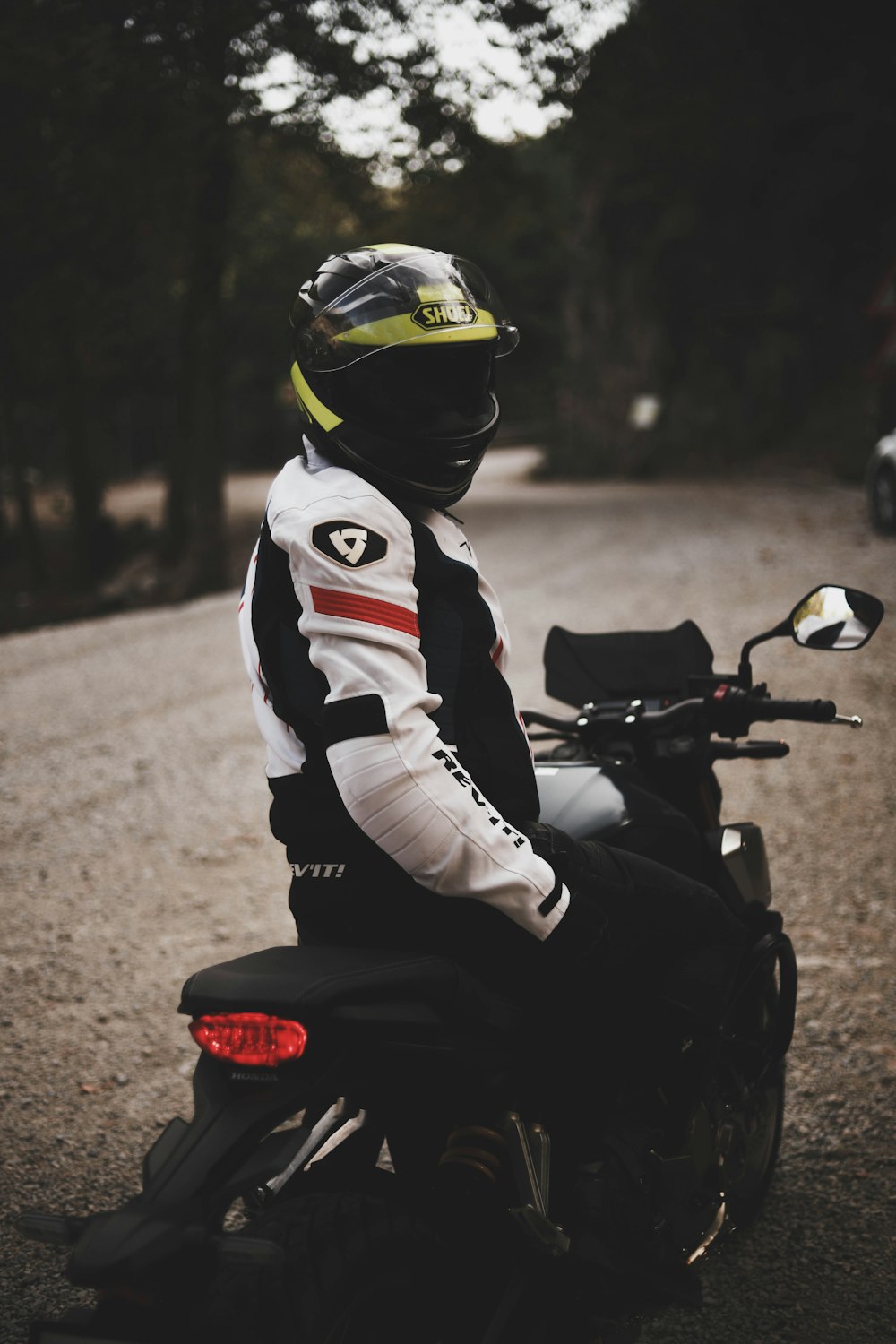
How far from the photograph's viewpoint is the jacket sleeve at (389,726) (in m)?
1.74

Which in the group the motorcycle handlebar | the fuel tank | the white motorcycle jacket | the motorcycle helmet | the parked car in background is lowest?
the parked car in background

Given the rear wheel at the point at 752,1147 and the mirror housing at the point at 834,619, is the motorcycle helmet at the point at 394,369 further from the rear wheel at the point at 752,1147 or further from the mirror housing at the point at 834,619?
the rear wheel at the point at 752,1147

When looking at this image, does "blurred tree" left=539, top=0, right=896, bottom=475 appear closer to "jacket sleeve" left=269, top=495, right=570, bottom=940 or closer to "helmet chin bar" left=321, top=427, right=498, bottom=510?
"helmet chin bar" left=321, top=427, right=498, bottom=510

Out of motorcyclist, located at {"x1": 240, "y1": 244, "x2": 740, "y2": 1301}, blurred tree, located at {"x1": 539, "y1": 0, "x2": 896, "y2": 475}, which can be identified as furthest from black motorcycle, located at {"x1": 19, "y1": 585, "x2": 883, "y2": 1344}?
blurred tree, located at {"x1": 539, "y1": 0, "x2": 896, "y2": 475}

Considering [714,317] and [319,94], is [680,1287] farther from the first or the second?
[714,317]

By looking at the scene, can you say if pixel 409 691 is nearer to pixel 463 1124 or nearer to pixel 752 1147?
pixel 463 1124

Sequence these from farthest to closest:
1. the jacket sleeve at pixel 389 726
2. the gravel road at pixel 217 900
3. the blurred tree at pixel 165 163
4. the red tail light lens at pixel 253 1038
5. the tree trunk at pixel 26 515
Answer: the tree trunk at pixel 26 515 < the blurred tree at pixel 165 163 < the gravel road at pixel 217 900 < the jacket sleeve at pixel 389 726 < the red tail light lens at pixel 253 1038

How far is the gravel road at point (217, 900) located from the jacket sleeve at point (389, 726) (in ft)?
Answer: 4.37

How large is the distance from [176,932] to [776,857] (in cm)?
255

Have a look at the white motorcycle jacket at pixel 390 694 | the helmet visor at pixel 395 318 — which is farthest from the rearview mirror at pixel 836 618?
the helmet visor at pixel 395 318

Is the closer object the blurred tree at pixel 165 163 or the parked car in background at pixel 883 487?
the blurred tree at pixel 165 163

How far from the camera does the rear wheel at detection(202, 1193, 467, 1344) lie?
4.88ft

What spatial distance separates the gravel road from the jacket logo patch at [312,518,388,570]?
70.3 inches

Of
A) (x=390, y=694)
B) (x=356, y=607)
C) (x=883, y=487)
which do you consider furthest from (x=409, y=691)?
(x=883, y=487)
